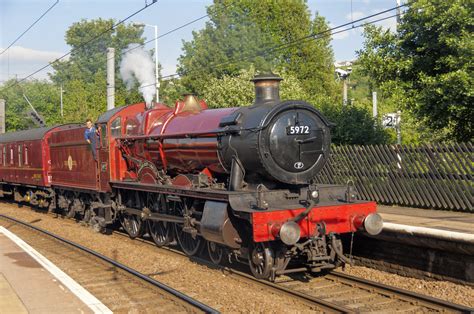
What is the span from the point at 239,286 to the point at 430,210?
5.94 m

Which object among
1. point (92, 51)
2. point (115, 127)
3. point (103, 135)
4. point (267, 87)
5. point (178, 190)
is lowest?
point (178, 190)

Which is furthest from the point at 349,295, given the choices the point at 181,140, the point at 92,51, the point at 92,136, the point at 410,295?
the point at 92,51

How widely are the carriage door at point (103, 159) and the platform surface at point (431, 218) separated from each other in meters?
6.62

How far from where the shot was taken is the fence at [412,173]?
1199cm

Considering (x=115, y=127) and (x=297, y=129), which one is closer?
(x=297, y=129)

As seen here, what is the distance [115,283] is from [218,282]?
167 cm

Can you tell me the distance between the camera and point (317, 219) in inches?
327

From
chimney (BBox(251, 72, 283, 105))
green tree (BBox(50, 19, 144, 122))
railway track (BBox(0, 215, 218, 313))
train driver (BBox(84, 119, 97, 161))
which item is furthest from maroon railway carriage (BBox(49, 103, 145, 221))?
green tree (BBox(50, 19, 144, 122))

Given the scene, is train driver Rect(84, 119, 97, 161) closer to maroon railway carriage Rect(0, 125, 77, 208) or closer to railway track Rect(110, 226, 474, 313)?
A: maroon railway carriage Rect(0, 125, 77, 208)

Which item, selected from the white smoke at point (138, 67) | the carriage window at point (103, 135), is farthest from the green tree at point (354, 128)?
the carriage window at point (103, 135)

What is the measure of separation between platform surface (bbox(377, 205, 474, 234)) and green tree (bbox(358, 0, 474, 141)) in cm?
288

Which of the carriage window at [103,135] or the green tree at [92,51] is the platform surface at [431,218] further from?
the green tree at [92,51]

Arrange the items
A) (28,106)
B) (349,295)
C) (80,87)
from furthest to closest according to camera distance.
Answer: (28,106) → (80,87) → (349,295)

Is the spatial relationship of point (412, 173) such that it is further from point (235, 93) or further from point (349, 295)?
point (235, 93)
